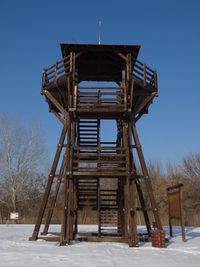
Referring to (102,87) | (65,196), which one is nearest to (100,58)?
(102,87)

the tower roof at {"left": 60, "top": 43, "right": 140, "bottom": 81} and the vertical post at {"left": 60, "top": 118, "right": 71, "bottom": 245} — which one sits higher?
the tower roof at {"left": 60, "top": 43, "right": 140, "bottom": 81}

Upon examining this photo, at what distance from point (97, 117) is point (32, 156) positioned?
2280cm

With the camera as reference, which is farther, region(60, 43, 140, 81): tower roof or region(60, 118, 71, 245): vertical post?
region(60, 43, 140, 81): tower roof

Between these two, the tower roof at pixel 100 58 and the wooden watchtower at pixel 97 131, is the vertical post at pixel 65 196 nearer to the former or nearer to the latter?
the wooden watchtower at pixel 97 131

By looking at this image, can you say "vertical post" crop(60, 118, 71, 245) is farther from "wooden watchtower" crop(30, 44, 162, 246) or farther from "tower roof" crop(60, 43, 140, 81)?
"tower roof" crop(60, 43, 140, 81)

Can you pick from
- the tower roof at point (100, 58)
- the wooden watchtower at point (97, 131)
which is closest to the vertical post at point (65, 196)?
the wooden watchtower at point (97, 131)

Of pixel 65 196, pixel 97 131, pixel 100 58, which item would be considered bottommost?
pixel 65 196

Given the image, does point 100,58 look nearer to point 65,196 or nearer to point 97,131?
point 97,131

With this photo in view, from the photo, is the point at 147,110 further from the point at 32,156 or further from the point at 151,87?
the point at 32,156

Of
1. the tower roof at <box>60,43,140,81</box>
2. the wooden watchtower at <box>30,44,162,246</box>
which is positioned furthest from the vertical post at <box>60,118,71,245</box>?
the tower roof at <box>60,43,140,81</box>

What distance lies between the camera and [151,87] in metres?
13.4

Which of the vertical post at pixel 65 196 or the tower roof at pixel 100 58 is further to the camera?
the tower roof at pixel 100 58

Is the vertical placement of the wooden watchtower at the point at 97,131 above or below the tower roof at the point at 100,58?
below

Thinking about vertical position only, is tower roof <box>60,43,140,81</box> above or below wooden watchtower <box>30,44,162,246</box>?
above
